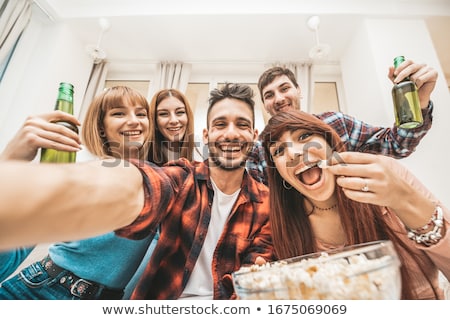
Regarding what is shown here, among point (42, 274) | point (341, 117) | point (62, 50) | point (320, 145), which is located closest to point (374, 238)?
point (320, 145)

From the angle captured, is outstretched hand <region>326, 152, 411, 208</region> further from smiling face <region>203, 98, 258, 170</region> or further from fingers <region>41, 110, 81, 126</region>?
fingers <region>41, 110, 81, 126</region>

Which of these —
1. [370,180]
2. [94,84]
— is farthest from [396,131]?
[94,84]

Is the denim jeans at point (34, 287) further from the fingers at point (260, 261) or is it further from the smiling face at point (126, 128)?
the fingers at point (260, 261)

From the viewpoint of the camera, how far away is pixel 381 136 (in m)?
0.78

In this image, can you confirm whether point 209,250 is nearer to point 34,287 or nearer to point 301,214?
point 301,214

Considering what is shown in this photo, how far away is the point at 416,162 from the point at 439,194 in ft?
0.40

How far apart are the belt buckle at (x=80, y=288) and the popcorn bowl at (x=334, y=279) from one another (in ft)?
1.52

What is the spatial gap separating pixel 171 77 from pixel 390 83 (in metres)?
0.88

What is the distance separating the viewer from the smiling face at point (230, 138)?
0.73 meters

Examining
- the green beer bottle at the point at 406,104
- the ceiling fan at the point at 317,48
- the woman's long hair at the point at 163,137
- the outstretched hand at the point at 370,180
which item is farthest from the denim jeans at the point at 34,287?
the ceiling fan at the point at 317,48

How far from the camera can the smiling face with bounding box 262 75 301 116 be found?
86cm

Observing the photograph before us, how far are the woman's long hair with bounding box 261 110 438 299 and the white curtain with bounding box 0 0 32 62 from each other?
3.55ft

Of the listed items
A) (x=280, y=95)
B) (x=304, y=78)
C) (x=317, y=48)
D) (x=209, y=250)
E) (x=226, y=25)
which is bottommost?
(x=209, y=250)
